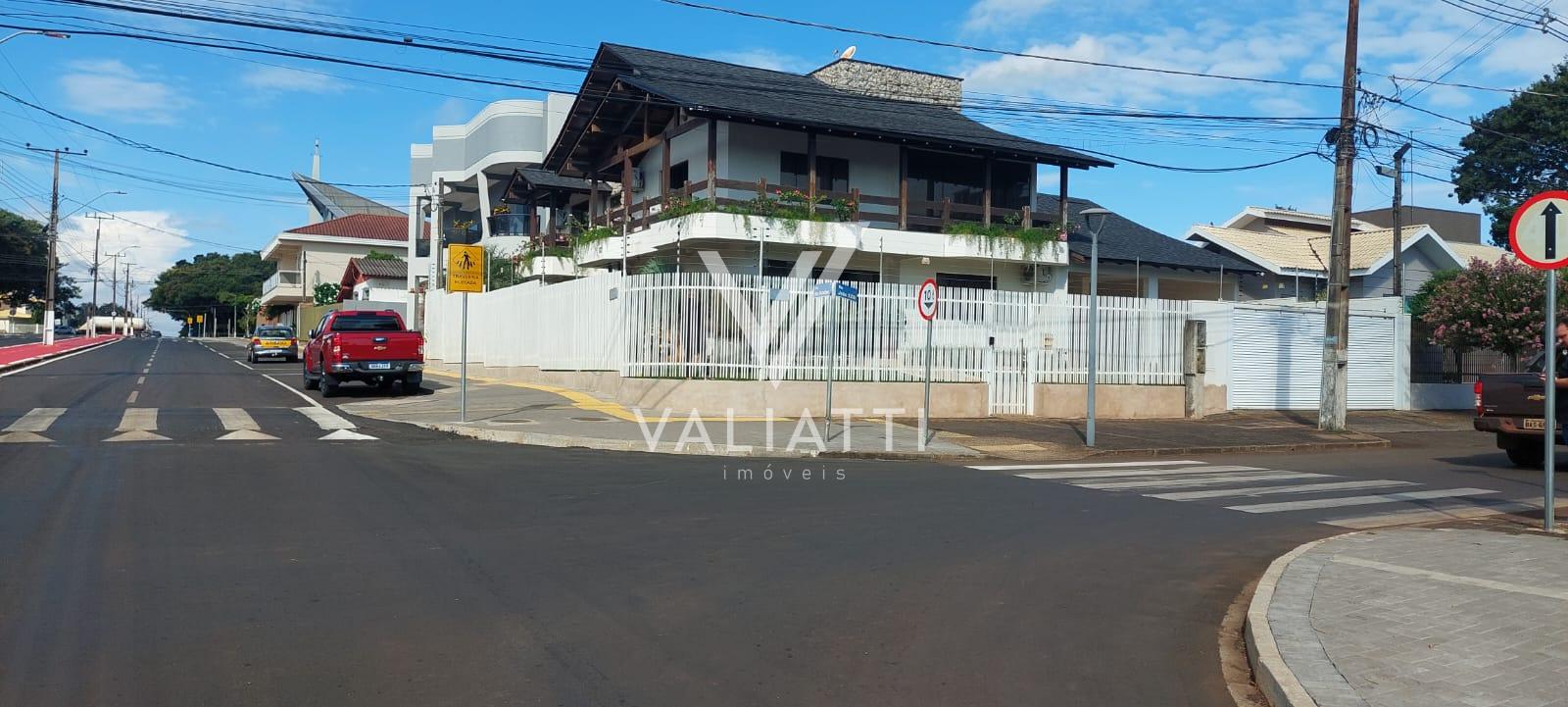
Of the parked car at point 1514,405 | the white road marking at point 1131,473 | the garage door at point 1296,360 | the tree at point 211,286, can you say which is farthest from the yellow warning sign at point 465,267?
the tree at point 211,286

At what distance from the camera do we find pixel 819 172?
28.3 meters

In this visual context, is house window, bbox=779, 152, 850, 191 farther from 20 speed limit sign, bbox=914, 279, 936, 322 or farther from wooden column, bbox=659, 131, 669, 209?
20 speed limit sign, bbox=914, 279, 936, 322

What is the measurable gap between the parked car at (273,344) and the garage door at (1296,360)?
106 feet

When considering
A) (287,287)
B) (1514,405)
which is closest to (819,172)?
(1514,405)

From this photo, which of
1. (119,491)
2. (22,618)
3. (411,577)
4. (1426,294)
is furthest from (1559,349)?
(1426,294)

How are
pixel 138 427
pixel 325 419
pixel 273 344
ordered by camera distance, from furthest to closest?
pixel 273 344
pixel 325 419
pixel 138 427

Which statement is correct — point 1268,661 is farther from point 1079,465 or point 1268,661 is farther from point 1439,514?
point 1079,465

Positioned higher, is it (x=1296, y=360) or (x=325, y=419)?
(x=1296, y=360)

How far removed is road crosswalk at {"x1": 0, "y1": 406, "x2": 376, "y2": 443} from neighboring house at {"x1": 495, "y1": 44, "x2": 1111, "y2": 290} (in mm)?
10162

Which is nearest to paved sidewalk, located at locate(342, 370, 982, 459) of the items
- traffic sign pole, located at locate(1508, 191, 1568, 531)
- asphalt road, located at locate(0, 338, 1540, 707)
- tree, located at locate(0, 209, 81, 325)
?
asphalt road, located at locate(0, 338, 1540, 707)

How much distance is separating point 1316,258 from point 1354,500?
94.1 ft

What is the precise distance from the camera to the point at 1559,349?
38.6 feet

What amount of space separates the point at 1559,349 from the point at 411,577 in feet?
38.8

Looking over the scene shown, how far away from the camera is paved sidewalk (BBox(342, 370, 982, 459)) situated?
1523 cm
